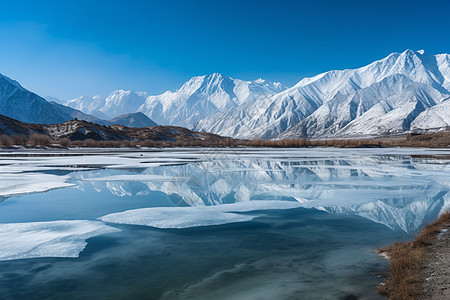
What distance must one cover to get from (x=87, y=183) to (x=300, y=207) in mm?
12202

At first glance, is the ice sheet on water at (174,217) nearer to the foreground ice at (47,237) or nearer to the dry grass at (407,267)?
the foreground ice at (47,237)

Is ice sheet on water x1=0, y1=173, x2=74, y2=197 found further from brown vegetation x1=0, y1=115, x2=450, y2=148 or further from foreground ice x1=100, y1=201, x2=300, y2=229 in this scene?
brown vegetation x1=0, y1=115, x2=450, y2=148

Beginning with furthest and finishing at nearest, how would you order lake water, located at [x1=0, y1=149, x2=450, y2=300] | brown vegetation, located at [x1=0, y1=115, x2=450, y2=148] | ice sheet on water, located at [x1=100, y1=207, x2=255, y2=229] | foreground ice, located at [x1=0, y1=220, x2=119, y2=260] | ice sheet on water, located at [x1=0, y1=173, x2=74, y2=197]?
brown vegetation, located at [x1=0, y1=115, x2=450, y2=148] < ice sheet on water, located at [x1=0, y1=173, x2=74, y2=197] < ice sheet on water, located at [x1=100, y1=207, x2=255, y2=229] < foreground ice, located at [x1=0, y1=220, x2=119, y2=260] < lake water, located at [x1=0, y1=149, x2=450, y2=300]

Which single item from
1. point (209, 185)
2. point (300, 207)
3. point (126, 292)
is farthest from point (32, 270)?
point (209, 185)

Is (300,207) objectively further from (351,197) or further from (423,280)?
(423,280)

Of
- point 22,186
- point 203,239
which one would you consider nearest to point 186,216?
point 203,239

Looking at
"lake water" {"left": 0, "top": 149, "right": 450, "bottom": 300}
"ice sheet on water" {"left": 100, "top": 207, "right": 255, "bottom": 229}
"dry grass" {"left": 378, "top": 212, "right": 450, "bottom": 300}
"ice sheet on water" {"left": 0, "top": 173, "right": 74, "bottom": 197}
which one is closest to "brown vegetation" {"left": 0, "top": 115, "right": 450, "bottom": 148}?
"ice sheet on water" {"left": 0, "top": 173, "right": 74, "bottom": 197}

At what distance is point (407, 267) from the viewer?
658cm

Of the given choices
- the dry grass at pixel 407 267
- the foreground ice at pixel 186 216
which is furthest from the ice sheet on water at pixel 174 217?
the dry grass at pixel 407 267

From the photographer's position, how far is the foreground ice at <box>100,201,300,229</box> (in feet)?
34.0

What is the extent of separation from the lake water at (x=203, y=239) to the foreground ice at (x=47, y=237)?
0.03m

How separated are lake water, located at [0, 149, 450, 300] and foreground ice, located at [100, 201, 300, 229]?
36 millimetres

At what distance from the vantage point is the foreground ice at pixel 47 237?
7.73 meters

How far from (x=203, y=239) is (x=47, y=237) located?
158 inches
